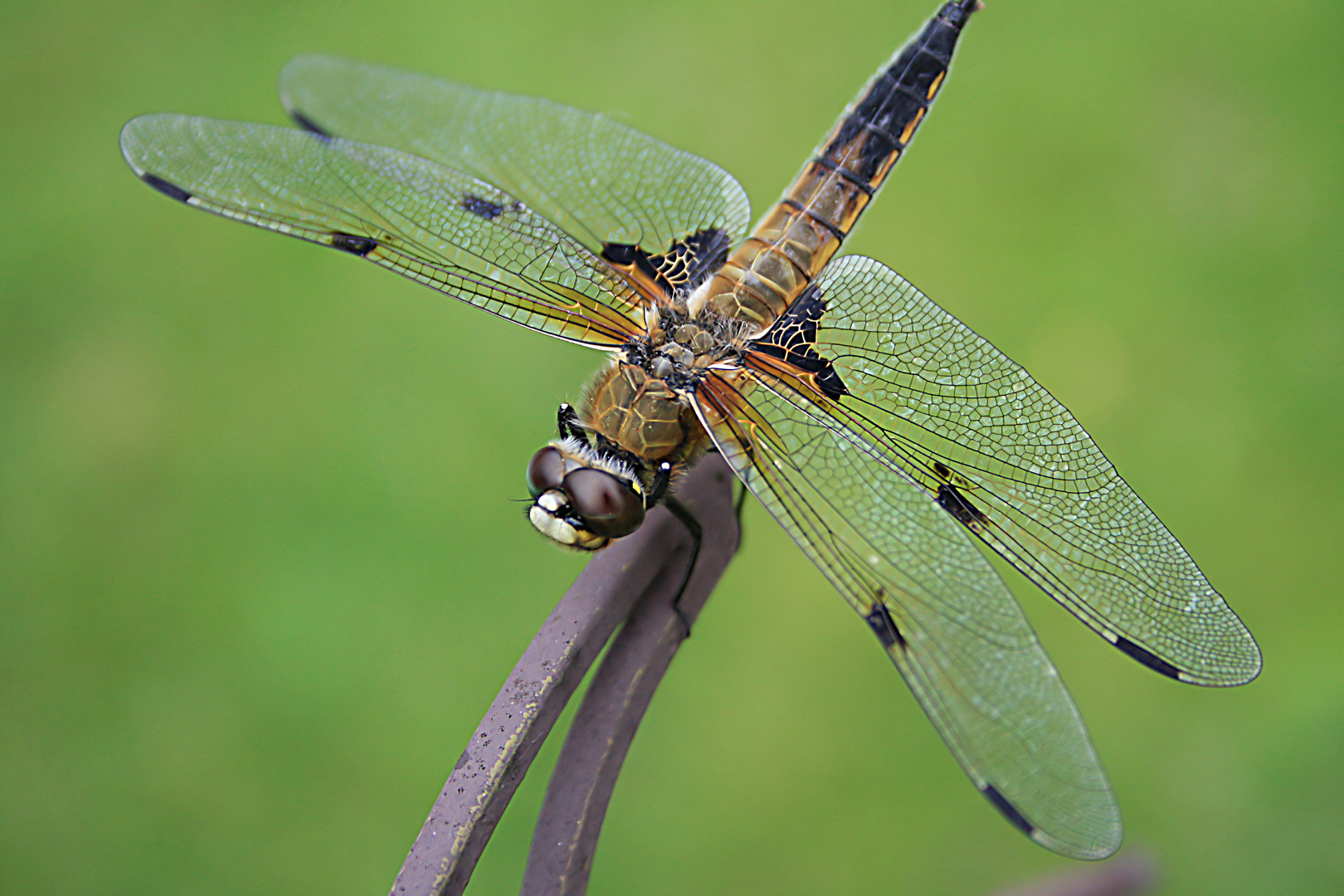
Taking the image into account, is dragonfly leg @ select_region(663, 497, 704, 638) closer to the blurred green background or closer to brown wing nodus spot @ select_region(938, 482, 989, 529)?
brown wing nodus spot @ select_region(938, 482, 989, 529)

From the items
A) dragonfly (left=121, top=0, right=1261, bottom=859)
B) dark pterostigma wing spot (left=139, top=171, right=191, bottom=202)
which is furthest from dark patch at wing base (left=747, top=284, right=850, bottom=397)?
dark pterostigma wing spot (left=139, top=171, right=191, bottom=202)

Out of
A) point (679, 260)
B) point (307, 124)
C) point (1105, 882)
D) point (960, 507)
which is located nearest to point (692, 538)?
point (960, 507)

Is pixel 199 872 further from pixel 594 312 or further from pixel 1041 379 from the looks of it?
pixel 1041 379

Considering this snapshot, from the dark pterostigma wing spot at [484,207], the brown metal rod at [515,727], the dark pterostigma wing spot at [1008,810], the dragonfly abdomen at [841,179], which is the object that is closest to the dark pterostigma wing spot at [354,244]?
the dark pterostigma wing spot at [484,207]

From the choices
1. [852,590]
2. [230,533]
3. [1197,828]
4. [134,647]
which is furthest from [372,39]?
[1197,828]

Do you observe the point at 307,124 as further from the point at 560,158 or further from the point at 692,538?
the point at 692,538

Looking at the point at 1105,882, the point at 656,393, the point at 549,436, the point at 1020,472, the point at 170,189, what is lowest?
the point at 549,436
